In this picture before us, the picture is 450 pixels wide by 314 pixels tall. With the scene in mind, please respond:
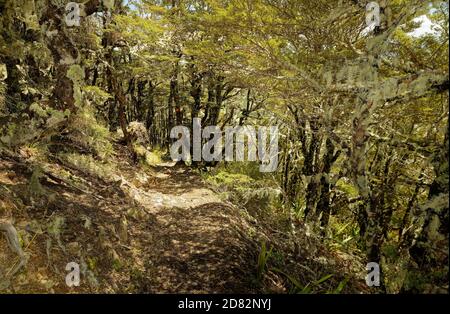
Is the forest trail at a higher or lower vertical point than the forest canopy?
lower

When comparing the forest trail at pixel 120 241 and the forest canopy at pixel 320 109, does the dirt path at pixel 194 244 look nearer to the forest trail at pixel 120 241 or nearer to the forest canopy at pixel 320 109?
the forest trail at pixel 120 241

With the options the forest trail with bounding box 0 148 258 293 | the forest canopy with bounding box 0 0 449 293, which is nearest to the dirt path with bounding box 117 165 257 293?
the forest trail with bounding box 0 148 258 293

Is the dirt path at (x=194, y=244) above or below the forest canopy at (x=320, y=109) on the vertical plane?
below

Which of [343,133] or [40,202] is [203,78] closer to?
[343,133]

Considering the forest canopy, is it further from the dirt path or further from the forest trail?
the dirt path

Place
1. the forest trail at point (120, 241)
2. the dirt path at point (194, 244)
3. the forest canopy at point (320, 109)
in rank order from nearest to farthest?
the forest canopy at point (320, 109) < the forest trail at point (120, 241) < the dirt path at point (194, 244)

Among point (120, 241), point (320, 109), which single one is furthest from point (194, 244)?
point (320, 109)

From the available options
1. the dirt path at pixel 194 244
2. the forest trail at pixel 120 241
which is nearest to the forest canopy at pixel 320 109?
the forest trail at pixel 120 241

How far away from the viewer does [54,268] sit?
14.4 feet

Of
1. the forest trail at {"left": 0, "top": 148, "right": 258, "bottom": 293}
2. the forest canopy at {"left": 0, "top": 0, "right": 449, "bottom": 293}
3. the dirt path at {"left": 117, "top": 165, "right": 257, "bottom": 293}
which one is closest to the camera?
the forest canopy at {"left": 0, "top": 0, "right": 449, "bottom": 293}

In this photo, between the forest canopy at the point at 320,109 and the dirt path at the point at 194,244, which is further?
the dirt path at the point at 194,244

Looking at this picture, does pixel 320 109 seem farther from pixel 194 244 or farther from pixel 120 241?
pixel 120 241

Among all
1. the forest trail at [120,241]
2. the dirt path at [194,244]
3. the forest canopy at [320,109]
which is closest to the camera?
the forest canopy at [320,109]

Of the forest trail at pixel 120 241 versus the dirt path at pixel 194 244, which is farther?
the dirt path at pixel 194 244
